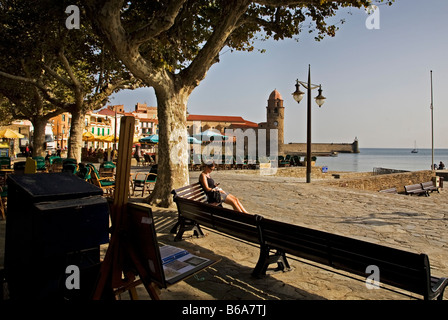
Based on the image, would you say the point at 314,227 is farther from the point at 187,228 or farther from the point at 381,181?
the point at 381,181

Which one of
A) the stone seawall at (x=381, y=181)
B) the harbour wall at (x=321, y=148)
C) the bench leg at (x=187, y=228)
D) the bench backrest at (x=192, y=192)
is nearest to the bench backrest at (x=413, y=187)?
the stone seawall at (x=381, y=181)

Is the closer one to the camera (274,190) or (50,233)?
(50,233)

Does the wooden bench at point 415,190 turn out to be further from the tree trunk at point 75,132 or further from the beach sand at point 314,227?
the tree trunk at point 75,132

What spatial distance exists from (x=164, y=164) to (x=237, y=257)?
3557 millimetres

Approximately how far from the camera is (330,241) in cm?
292

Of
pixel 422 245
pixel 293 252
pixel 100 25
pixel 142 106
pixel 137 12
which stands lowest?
pixel 422 245

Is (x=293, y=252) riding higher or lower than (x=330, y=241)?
lower

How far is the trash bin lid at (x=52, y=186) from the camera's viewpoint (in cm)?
203

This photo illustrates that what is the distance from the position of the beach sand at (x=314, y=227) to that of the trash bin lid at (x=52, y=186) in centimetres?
112

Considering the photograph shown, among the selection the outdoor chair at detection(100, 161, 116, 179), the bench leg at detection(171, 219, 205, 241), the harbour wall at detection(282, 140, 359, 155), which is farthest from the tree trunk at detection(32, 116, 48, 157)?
the harbour wall at detection(282, 140, 359, 155)

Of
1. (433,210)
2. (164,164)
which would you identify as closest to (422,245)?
(433,210)
